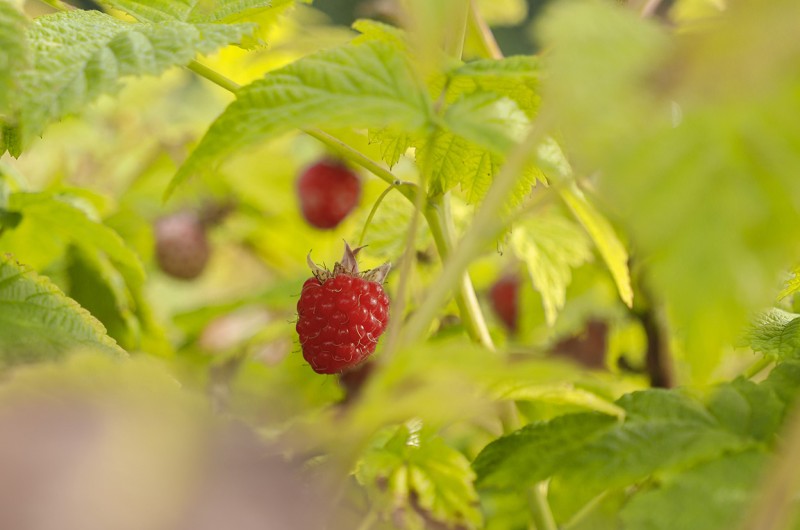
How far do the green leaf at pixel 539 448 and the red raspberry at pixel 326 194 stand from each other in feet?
2.48

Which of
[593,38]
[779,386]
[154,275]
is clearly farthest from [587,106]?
[154,275]

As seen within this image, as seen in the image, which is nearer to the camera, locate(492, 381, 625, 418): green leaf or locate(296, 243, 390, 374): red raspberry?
locate(492, 381, 625, 418): green leaf

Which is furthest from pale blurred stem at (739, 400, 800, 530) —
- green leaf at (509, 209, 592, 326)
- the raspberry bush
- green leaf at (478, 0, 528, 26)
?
green leaf at (478, 0, 528, 26)

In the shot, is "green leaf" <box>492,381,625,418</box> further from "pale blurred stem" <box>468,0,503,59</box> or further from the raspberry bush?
"pale blurred stem" <box>468,0,503,59</box>

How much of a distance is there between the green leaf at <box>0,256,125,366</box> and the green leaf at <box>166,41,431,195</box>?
4.5 inches

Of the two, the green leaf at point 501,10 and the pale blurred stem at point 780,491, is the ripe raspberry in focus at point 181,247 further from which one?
the pale blurred stem at point 780,491

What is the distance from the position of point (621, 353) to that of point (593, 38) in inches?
31.5

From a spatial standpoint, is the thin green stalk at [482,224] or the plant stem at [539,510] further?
the plant stem at [539,510]

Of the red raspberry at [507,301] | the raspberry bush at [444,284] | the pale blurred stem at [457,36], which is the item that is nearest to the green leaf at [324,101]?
the raspberry bush at [444,284]

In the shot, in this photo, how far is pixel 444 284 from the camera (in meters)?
0.32

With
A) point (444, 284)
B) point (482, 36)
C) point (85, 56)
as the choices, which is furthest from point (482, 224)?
point (482, 36)

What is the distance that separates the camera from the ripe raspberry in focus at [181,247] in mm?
1299

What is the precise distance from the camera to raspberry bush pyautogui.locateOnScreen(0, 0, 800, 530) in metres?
0.26

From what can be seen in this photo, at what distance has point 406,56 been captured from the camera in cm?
43
